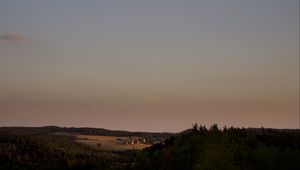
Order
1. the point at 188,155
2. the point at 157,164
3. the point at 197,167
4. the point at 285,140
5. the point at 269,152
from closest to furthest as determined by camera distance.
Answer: the point at 197,167, the point at 269,152, the point at 188,155, the point at 157,164, the point at 285,140

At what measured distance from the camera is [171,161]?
5517 inches

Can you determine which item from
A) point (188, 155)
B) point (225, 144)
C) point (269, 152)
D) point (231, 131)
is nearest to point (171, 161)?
point (188, 155)

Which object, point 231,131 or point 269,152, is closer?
point 269,152

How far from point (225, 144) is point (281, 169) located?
45.0 feet

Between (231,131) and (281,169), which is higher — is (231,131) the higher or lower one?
the higher one

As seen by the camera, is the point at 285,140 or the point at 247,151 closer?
the point at 247,151

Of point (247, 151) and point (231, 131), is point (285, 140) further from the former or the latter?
point (247, 151)

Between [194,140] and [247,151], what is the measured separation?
14.6 m

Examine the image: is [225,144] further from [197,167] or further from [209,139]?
[197,167]

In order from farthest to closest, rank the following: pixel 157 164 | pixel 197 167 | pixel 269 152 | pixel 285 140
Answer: pixel 285 140
pixel 157 164
pixel 269 152
pixel 197 167

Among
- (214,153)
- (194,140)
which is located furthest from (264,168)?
(194,140)

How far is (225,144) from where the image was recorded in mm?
131500

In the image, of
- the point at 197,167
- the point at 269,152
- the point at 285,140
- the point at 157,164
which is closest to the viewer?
the point at 197,167

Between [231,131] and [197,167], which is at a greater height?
[231,131]
